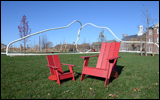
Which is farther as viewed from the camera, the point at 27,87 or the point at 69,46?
the point at 69,46

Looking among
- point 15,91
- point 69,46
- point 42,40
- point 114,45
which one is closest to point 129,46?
point 69,46

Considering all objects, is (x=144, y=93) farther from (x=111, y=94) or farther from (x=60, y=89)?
(x=60, y=89)

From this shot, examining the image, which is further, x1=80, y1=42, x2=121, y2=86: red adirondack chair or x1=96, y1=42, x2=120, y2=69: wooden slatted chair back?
x1=96, y1=42, x2=120, y2=69: wooden slatted chair back

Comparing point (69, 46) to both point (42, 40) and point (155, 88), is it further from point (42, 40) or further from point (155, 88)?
point (155, 88)

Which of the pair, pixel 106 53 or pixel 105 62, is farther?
pixel 106 53

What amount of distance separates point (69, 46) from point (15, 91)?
27.1 metres

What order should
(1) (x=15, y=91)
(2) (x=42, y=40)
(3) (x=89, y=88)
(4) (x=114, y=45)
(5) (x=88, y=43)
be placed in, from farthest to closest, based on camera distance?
1. (5) (x=88, y=43)
2. (2) (x=42, y=40)
3. (4) (x=114, y=45)
4. (3) (x=89, y=88)
5. (1) (x=15, y=91)

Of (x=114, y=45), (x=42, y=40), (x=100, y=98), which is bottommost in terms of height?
(x=100, y=98)

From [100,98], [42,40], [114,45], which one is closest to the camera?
[100,98]

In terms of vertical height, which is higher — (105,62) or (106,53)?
(106,53)

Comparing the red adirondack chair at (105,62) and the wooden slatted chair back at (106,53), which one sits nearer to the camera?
the red adirondack chair at (105,62)

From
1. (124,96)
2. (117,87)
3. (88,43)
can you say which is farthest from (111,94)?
(88,43)

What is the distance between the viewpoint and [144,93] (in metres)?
2.94

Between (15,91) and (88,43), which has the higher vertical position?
(88,43)
